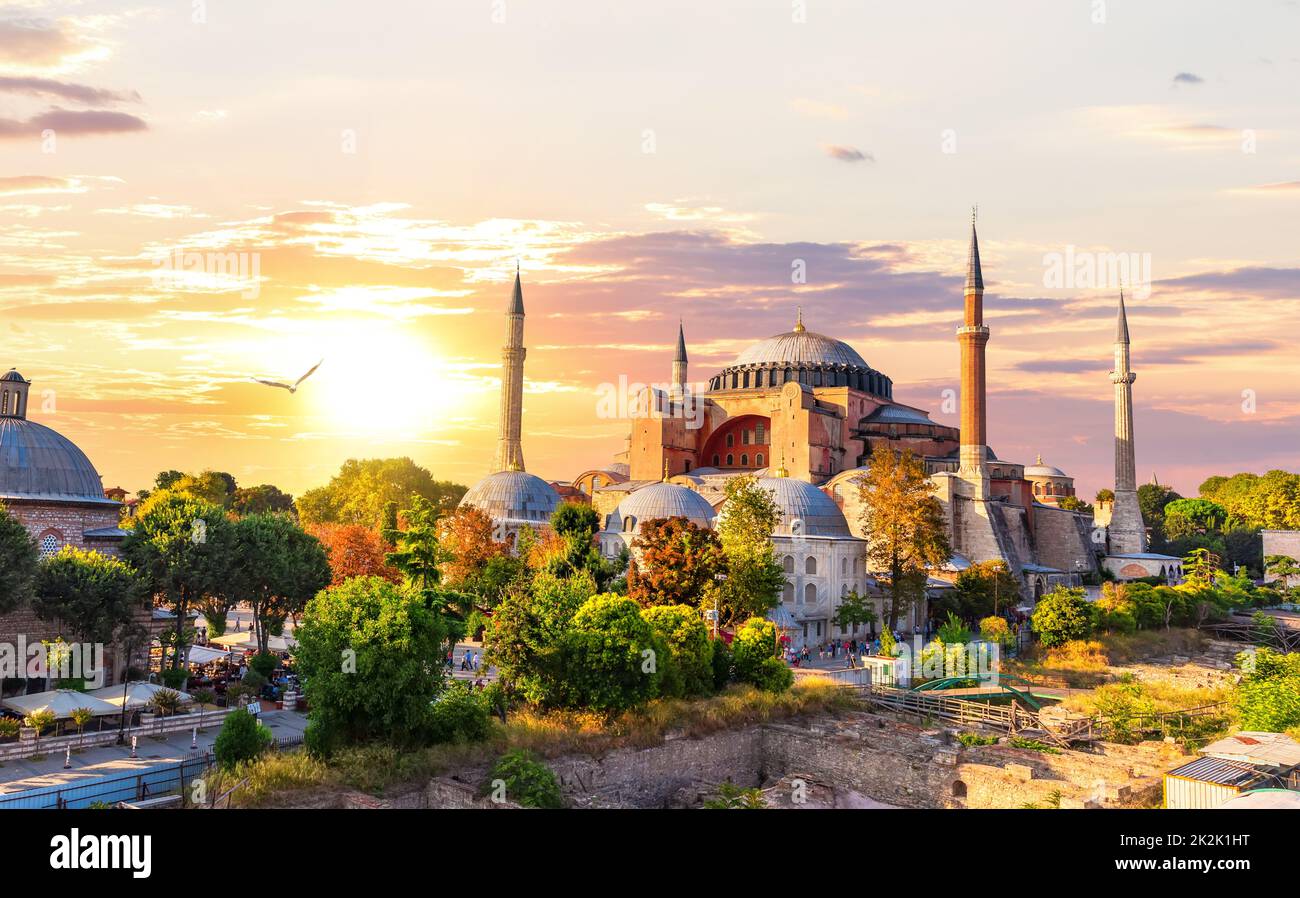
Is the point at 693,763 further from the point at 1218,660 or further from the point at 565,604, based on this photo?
the point at 1218,660

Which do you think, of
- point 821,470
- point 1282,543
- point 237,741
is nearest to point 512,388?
point 821,470

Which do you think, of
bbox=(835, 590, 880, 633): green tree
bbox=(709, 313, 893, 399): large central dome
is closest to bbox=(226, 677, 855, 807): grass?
bbox=(835, 590, 880, 633): green tree

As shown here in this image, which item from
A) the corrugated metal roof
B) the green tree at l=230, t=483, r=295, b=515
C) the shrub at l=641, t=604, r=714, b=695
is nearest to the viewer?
the corrugated metal roof

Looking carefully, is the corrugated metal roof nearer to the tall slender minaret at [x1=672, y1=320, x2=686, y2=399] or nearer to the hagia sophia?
the hagia sophia

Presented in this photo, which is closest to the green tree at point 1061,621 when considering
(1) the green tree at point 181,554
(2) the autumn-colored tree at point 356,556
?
(2) the autumn-colored tree at point 356,556

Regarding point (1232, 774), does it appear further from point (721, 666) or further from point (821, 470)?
point (821, 470)


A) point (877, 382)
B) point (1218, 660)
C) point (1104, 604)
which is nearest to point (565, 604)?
point (1104, 604)

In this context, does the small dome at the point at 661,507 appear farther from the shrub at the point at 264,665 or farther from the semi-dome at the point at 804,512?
the shrub at the point at 264,665
